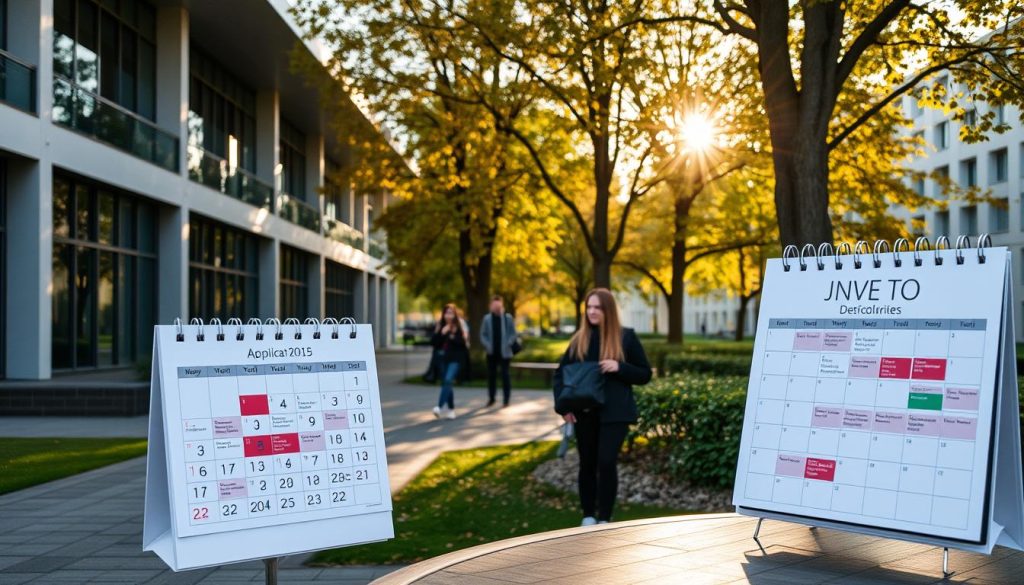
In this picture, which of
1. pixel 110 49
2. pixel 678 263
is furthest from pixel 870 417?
pixel 678 263

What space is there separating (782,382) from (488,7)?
9.58m

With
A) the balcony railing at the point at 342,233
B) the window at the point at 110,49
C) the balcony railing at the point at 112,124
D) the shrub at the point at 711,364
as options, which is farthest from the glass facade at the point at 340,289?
the shrub at the point at 711,364

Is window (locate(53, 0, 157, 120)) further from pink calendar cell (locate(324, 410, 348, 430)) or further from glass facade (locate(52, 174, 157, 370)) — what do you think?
pink calendar cell (locate(324, 410, 348, 430))

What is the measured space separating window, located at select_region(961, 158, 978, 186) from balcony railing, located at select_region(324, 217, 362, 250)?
102ft

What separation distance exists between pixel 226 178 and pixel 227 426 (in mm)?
24013

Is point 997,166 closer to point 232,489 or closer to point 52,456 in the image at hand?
point 52,456

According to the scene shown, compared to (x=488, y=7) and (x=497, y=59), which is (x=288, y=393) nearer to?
(x=488, y=7)

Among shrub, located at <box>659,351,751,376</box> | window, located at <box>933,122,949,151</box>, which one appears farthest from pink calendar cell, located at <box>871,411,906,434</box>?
window, located at <box>933,122,949,151</box>

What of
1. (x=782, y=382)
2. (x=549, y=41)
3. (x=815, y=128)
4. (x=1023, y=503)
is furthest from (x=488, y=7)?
(x=1023, y=503)

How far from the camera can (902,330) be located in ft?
14.0

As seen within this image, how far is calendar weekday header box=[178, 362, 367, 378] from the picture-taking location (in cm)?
428

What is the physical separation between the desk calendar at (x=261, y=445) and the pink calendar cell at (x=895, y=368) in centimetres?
227

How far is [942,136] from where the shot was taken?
54.5m

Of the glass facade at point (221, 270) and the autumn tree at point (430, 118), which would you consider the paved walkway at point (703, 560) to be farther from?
the glass facade at point (221, 270)
